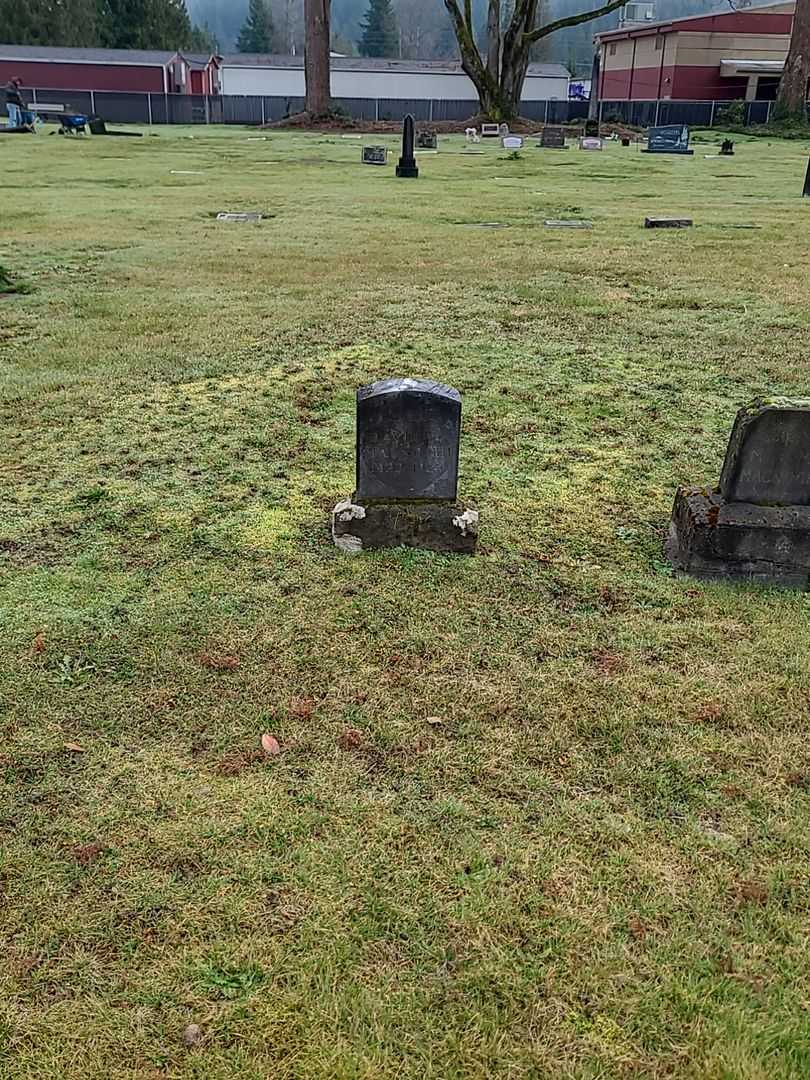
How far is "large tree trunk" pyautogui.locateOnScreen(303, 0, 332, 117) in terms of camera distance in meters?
36.2

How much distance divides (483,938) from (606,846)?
1.48 ft

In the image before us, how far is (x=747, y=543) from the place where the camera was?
3.56m

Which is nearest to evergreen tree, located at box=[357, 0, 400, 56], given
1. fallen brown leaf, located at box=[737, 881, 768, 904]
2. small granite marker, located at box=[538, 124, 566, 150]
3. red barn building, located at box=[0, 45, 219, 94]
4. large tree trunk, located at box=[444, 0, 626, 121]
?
red barn building, located at box=[0, 45, 219, 94]

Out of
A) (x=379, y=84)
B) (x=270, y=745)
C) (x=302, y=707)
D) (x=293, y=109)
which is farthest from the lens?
(x=379, y=84)

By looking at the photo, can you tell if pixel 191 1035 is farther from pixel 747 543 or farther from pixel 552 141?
pixel 552 141

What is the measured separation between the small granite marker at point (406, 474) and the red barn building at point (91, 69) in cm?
6249

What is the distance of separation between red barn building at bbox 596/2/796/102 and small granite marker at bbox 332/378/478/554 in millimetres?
52830

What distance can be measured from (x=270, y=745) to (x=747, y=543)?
2118mm

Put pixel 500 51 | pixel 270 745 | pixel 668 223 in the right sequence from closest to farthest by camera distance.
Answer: pixel 270 745 → pixel 668 223 → pixel 500 51

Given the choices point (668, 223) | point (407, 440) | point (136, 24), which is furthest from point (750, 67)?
point (407, 440)

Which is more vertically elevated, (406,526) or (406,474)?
(406,474)

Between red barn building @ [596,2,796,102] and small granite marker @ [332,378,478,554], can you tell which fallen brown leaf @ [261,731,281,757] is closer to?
small granite marker @ [332,378,478,554]

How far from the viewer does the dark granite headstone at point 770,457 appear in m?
3.43

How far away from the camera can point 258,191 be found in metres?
17.1
